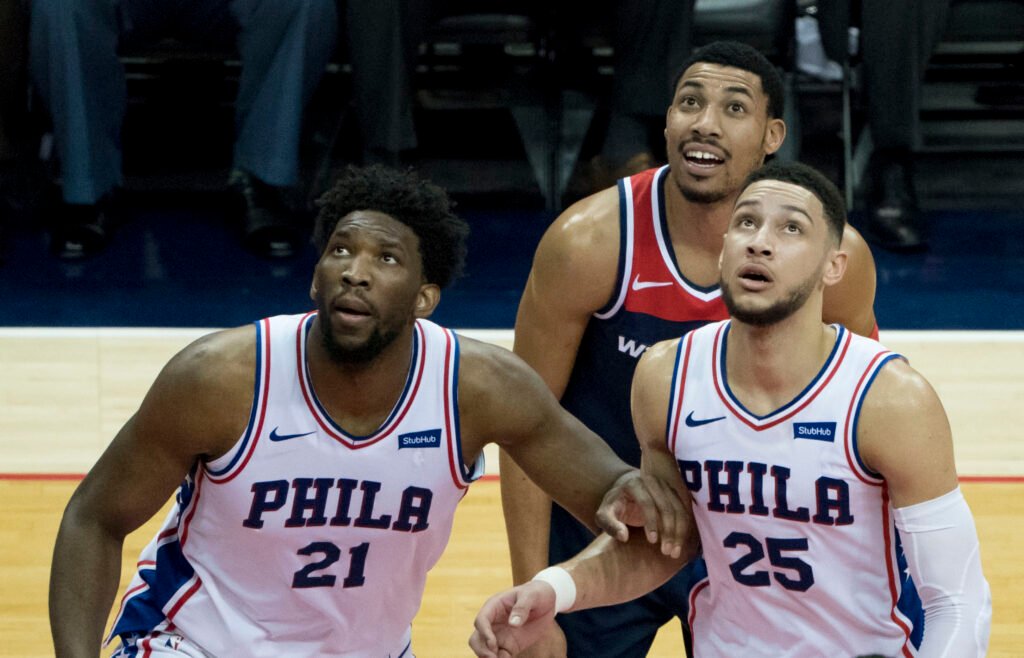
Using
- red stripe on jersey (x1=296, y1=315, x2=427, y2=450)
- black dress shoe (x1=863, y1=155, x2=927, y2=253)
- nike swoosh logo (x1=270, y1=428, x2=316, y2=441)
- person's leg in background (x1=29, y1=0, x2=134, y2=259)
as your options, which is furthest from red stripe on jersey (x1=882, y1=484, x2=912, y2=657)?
person's leg in background (x1=29, y1=0, x2=134, y2=259)

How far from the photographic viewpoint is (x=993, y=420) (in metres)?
5.11

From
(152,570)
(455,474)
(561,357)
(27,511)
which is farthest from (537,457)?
(27,511)

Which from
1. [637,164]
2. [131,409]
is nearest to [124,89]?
[131,409]

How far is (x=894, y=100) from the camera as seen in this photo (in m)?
5.75

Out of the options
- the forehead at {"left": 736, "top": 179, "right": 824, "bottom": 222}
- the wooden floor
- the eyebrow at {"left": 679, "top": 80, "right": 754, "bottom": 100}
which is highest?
the eyebrow at {"left": 679, "top": 80, "right": 754, "bottom": 100}

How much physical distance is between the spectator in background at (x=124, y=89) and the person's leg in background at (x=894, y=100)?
183 centimetres

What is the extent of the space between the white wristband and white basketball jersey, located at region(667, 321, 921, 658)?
0.81 ft

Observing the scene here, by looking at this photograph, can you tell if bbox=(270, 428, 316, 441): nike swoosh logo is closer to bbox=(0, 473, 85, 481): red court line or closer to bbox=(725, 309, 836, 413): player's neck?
bbox=(725, 309, 836, 413): player's neck

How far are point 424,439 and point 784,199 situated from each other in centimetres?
74

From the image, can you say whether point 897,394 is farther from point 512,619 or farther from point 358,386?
point 358,386

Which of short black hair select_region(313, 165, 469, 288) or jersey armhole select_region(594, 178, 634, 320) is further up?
short black hair select_region(313, 165, 469, 288)

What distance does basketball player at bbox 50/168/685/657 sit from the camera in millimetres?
2838

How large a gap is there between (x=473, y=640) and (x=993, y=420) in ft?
9.23

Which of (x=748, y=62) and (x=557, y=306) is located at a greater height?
(x=748, y=62)
